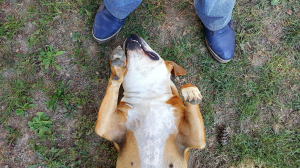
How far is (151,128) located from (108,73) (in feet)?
4.21

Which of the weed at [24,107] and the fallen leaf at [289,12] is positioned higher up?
the fallen leaf at [289,12]

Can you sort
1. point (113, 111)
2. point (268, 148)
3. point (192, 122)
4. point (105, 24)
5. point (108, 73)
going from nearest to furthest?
1. point (192, 122)
2. point (113, 111)
3. point (105, 24)
4. point (268, 148)
5. point (108, 73)

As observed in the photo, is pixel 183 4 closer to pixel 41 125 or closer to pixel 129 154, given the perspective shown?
Answer: pixel 129 154

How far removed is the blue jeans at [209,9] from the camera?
226 centimetres

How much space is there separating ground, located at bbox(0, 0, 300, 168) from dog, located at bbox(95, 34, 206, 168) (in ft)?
2.61

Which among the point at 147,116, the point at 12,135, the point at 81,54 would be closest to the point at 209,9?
the point at 147,116

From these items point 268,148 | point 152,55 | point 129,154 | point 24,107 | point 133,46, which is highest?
point 133,46

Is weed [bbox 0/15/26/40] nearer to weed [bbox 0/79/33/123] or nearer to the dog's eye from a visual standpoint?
weed [bbox 0/79/33/123]

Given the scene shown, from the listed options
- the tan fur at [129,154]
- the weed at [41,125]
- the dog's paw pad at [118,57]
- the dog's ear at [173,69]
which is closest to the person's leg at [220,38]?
the dog's ear at [173,69]

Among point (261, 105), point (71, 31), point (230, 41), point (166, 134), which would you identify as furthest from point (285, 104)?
point (71, 31)

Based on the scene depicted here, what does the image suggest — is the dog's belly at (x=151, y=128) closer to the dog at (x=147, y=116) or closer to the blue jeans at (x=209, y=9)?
the dog at (x=147, y=116)

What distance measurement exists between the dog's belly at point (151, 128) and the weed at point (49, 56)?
158 centimetres

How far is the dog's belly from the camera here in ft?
7.90

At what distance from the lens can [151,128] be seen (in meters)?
2.47
